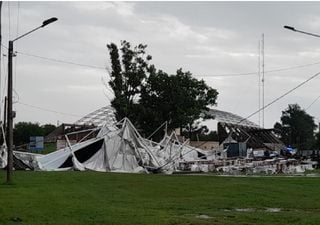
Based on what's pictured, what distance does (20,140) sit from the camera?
138 m

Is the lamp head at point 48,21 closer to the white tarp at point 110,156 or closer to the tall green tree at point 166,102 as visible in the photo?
the white tarp at point 110,156

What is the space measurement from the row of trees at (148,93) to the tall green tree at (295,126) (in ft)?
275

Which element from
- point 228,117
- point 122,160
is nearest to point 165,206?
point 122,160

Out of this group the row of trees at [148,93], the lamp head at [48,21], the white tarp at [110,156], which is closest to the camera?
the lamp head at [48,21]

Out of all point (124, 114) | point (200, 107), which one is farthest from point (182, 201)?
point (200, 107)

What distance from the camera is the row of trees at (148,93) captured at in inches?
3135

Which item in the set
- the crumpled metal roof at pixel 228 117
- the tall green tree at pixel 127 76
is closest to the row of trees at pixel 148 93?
the tall green tree at pixel 127 76

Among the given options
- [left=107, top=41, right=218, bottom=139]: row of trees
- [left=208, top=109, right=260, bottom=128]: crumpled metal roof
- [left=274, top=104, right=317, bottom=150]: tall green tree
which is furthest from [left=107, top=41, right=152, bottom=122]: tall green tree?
[left=274, top=104, right=317, bottom=150]: tall green tree

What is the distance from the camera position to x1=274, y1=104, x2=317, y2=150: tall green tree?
16475 centimetres

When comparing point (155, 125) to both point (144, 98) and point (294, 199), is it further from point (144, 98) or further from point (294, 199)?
point (294, 199)

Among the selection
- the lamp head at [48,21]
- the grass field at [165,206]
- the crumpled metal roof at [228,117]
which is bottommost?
the grass field at [165,206]

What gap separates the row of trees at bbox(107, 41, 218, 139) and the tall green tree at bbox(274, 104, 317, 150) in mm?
83726

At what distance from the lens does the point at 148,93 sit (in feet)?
273

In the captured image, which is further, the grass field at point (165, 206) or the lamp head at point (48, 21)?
the lamp head at point (48, 21)
